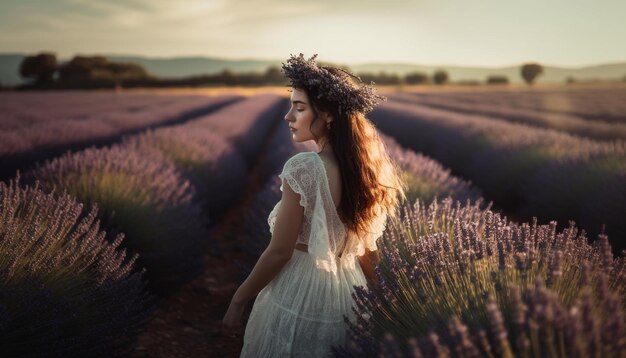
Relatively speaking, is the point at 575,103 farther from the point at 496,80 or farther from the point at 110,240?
the point at 496,80

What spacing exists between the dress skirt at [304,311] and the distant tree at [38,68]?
71.0 meters

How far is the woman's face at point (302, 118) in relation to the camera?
162 cm

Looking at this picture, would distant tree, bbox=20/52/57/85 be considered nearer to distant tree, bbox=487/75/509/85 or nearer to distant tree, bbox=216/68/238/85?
distant tree, bbox=216/68/238/85

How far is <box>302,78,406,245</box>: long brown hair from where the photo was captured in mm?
1617

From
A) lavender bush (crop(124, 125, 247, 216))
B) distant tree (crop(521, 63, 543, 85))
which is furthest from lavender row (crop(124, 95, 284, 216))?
distant tree (crop(521, 63, 543, 85))

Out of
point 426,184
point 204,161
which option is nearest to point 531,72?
point 204,161

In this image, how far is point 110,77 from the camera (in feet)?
193

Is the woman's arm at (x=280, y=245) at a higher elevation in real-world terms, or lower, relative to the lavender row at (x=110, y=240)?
higher

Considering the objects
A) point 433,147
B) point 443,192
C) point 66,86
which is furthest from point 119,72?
point 443,192

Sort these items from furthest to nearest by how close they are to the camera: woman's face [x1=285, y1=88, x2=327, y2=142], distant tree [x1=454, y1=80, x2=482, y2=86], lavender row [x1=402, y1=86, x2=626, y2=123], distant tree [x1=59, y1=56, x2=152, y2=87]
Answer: distant tree [x1=454, y1=80, x2=482, y2=86], distant tree [x1=59, y1=56, x2=152, y2=87], lavender row [x1=402, y1=86, x2=626, y2=123], woman's face [x1=285, y1=88, x2=327, y2=142]

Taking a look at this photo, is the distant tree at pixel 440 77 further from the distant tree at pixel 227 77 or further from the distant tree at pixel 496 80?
the distant tree at pixel 227 77

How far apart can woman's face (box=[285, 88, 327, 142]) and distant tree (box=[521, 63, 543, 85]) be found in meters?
94.7

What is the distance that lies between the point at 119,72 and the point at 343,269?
7677cm

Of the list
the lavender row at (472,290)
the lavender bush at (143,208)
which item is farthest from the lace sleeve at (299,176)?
the lavender bush at (143,208)
